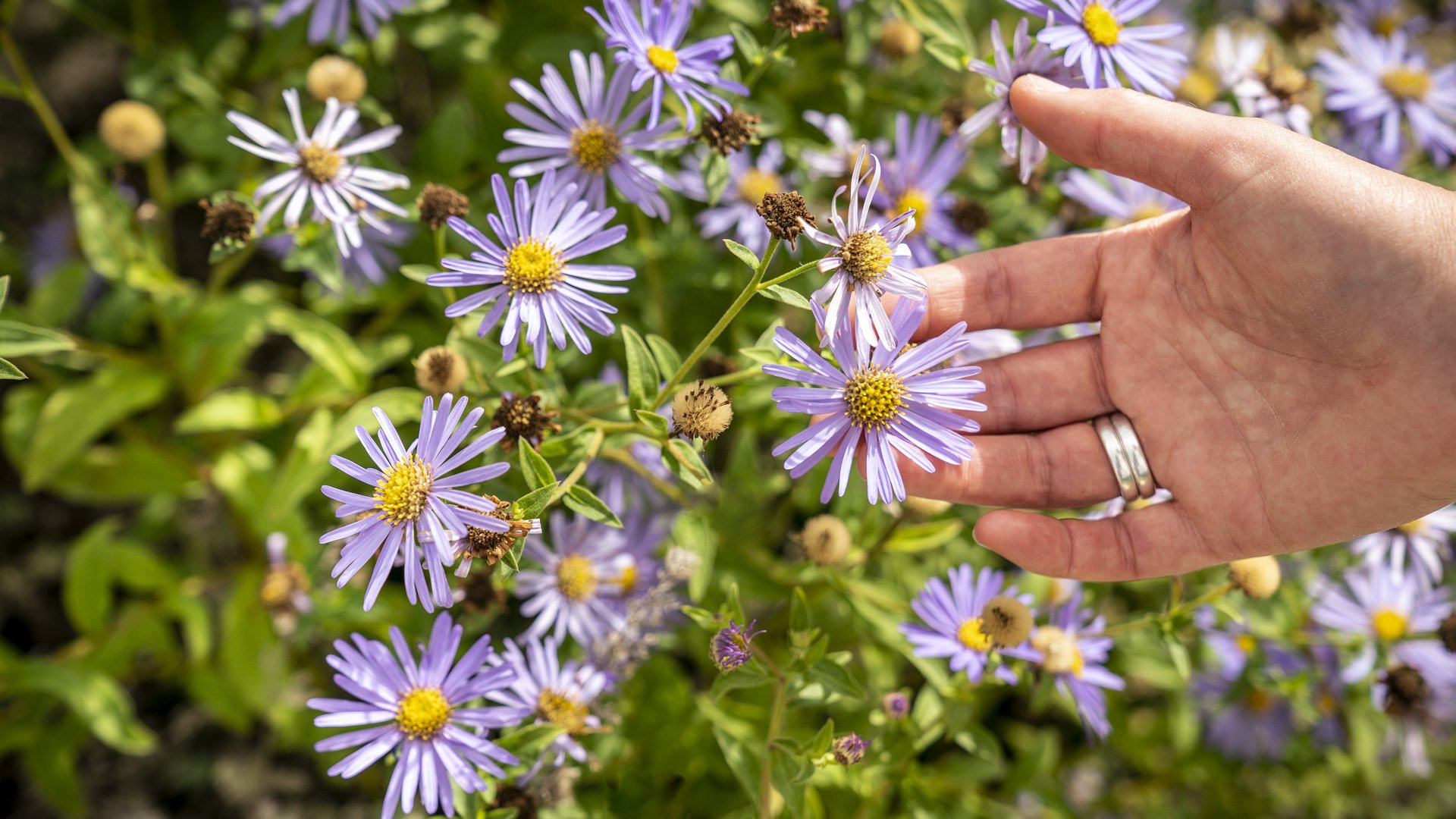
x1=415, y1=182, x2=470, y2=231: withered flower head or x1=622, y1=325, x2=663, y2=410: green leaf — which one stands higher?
x1=415, y1=182, x2=470, y2=231: withered flower head

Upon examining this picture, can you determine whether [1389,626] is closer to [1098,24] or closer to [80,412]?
[1098,24]

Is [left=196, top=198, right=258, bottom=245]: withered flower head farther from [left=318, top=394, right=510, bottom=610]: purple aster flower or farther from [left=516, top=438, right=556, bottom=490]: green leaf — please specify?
[left=516, top=438, right=556, bottom=490]: green leaf

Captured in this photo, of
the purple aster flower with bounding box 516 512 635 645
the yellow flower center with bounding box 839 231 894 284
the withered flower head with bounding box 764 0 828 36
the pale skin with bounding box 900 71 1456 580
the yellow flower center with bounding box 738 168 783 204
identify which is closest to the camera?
the yellow flower center with bounding box 839 231 894 284

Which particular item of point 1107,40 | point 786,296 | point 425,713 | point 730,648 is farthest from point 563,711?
point 1107,40

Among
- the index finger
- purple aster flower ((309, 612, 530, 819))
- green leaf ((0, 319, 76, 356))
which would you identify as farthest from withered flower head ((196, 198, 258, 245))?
the index finger

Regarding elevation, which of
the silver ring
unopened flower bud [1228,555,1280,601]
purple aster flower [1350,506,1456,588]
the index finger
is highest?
the index finger

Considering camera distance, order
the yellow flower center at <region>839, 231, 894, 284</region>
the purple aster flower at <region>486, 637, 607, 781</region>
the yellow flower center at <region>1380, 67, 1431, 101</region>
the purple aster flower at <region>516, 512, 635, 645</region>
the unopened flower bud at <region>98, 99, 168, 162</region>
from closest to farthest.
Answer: the yellow flower center at <region>839, 231, 894, 284</region> < the purple aster flower at <region>486, 637, 607, 781</region> < the purple aster flower at <region>516, 512, 635, 645</region> < the unopened flower bud at <region>98, 99, 168, 162</region> < the yellow flower center at <region>1380, 67, 1431, 101</region>

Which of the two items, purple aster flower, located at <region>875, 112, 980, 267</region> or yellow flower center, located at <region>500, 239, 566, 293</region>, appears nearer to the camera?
yellow flower center, located at <region>500, 239, 566, 293</region>
